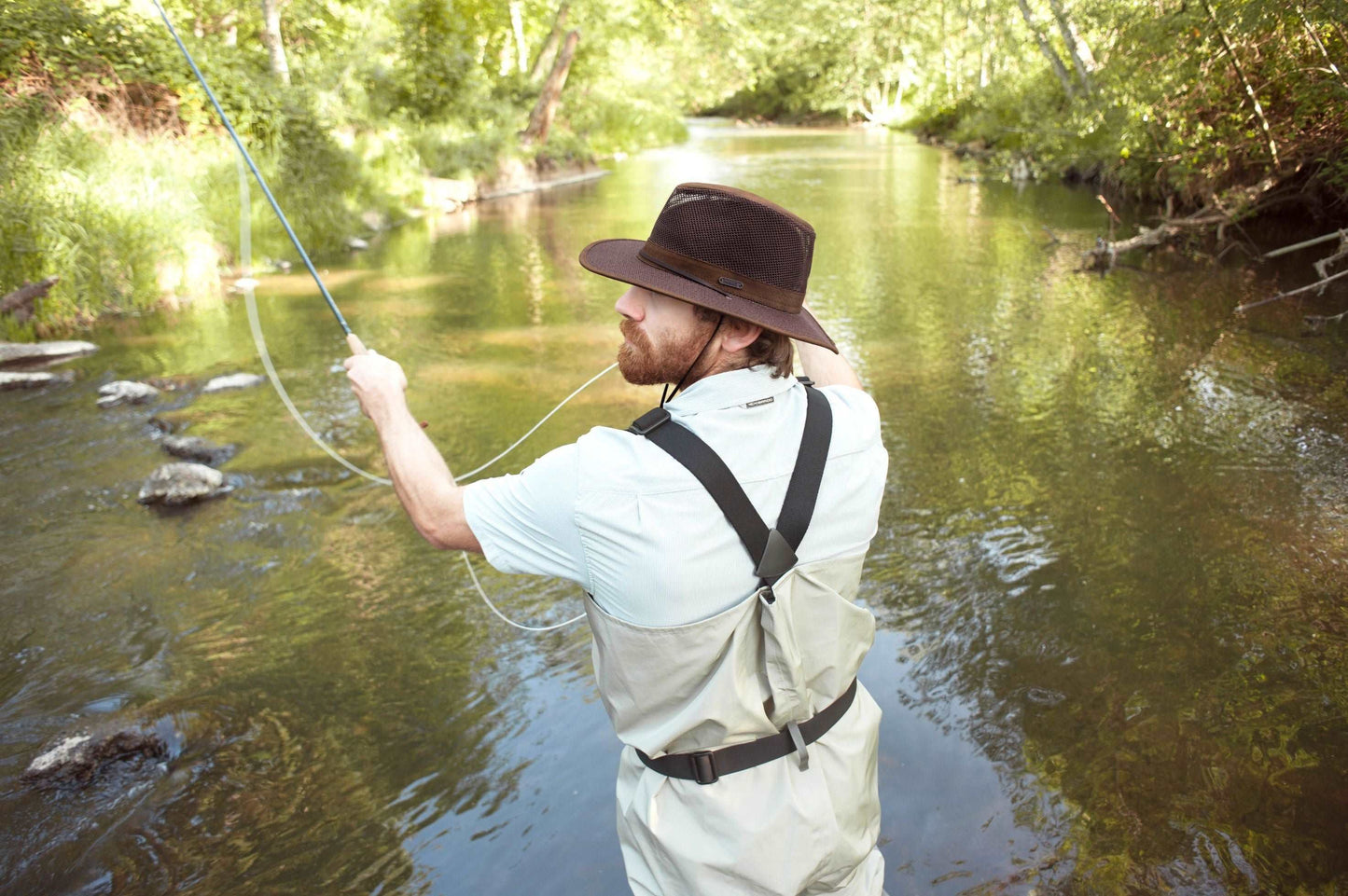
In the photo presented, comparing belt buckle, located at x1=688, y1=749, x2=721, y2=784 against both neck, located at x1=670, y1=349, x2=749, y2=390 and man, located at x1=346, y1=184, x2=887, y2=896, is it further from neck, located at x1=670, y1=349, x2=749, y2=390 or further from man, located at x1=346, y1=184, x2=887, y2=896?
neck, located at x1=670, y1=349, x2=749, y2=390

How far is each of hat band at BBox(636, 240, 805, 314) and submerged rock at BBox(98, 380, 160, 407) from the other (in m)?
6.69

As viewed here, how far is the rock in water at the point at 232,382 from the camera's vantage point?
25.0 ft

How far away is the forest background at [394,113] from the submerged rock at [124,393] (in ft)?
6.71

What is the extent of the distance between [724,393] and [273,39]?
13.5 metres

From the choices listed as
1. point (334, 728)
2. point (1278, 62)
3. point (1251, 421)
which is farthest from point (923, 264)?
point (334, 728)

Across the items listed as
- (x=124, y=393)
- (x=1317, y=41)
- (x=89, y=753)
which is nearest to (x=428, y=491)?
(x=89, y=753)

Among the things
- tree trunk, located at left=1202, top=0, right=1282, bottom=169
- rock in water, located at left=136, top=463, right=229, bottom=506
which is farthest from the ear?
tree trunk, located at left=1202, top=0, right=1282, bottom=169

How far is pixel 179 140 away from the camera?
1122 centimetres

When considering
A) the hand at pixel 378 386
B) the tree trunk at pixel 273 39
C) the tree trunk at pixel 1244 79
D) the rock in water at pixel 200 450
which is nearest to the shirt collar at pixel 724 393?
the hand at pixel 378 386

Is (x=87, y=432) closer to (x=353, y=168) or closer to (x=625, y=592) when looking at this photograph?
(x=625, y=592)

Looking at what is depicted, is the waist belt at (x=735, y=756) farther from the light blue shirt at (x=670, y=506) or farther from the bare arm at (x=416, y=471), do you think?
the bare arm at (x=416, y=471)

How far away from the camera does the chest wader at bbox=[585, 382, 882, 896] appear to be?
165cm

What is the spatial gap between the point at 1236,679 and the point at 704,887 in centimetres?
282

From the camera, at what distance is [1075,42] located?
542 inches
